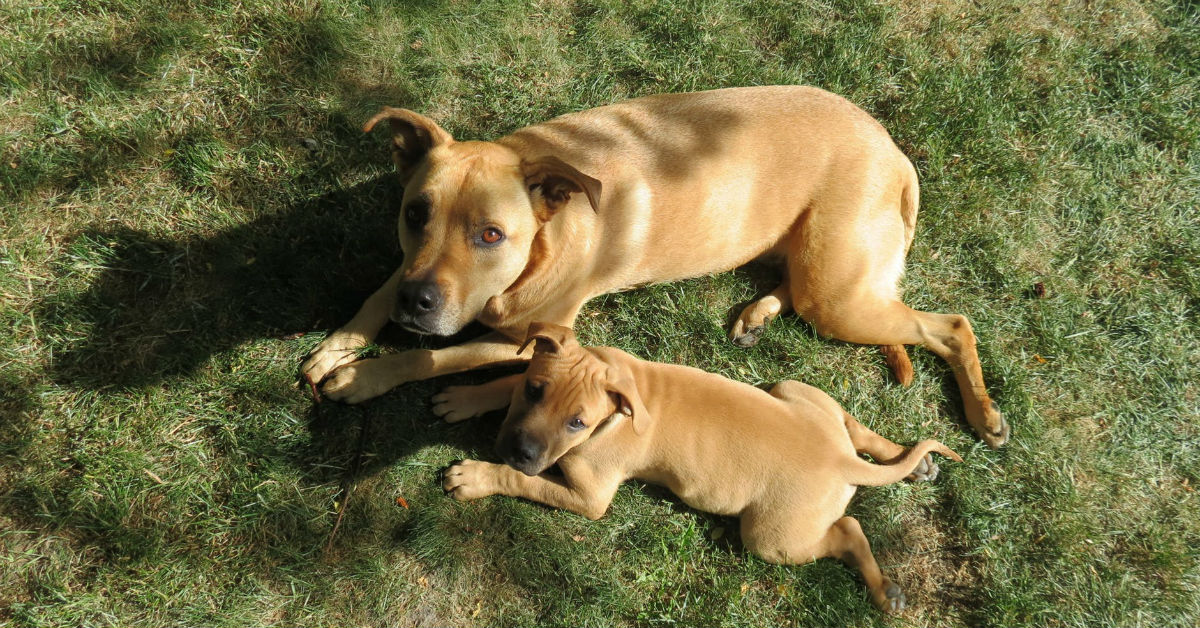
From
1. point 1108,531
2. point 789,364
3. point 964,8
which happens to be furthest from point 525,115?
point 1108,531

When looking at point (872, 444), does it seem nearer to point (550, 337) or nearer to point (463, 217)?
point (550, 337)

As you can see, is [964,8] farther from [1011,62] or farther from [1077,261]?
[1077,261]

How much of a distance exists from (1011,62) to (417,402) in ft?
18.3

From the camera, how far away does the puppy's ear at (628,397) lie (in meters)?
3.85

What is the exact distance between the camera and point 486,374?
15.7 feet

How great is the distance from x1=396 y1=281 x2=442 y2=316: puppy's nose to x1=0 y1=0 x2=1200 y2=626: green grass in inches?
41.9

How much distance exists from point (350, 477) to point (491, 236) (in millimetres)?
1754

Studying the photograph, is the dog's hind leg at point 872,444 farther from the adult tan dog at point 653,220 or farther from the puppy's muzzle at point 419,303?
the puppy's muzzle at point 419,303

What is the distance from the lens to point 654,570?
4520 mm

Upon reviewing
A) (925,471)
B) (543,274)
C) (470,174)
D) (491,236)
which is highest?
(470,174)

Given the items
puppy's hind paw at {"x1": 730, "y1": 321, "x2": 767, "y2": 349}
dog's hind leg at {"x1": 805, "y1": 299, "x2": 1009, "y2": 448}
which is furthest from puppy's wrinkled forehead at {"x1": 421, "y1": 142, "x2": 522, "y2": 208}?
dog's hind leg at {"x1": 805, "y1": 299, "x2": 1009, "y2": 448}

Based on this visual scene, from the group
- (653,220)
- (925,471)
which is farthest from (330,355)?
(925,471)

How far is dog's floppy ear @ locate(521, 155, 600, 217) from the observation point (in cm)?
368

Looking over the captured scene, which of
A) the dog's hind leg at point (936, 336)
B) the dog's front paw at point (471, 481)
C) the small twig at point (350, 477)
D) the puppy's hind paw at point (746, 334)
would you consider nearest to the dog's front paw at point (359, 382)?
the small twig at point (350, 477)
